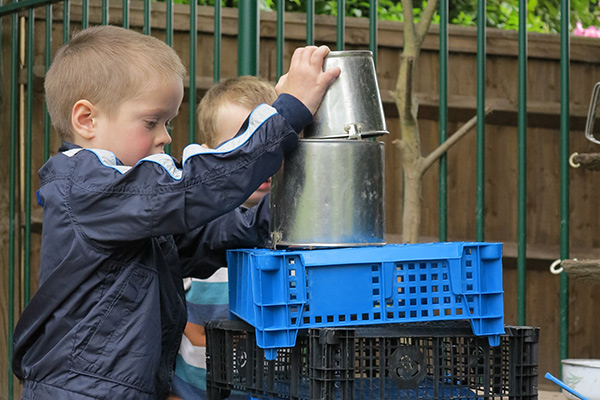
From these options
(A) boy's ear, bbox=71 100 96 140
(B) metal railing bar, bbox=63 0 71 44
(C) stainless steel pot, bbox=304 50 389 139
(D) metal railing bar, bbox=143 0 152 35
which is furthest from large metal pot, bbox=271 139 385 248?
(B) metal railing bar, bbox=63 0 71 44

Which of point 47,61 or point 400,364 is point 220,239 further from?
point 47,61

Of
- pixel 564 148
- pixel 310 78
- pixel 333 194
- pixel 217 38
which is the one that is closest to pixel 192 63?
pixel 217 38

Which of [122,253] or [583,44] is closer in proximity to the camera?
[122,253]

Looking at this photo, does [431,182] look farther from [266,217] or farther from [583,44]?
[266,217]

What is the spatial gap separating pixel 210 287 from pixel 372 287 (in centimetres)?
94

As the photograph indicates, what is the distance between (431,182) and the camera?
5.21 metres

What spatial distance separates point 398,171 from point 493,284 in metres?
3.56

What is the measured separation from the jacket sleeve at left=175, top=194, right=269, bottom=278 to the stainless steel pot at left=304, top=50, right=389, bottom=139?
0.37 meters

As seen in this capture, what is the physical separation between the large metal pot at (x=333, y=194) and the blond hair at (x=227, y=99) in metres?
0.78

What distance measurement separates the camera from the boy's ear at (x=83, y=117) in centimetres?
185

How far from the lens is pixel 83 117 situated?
1.86 m

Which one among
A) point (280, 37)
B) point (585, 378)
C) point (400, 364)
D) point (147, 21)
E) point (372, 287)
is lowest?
point (585, 378)


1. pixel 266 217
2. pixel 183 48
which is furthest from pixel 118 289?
pixel 183 48

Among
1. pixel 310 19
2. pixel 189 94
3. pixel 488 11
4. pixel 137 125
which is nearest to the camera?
pixel 137 125
